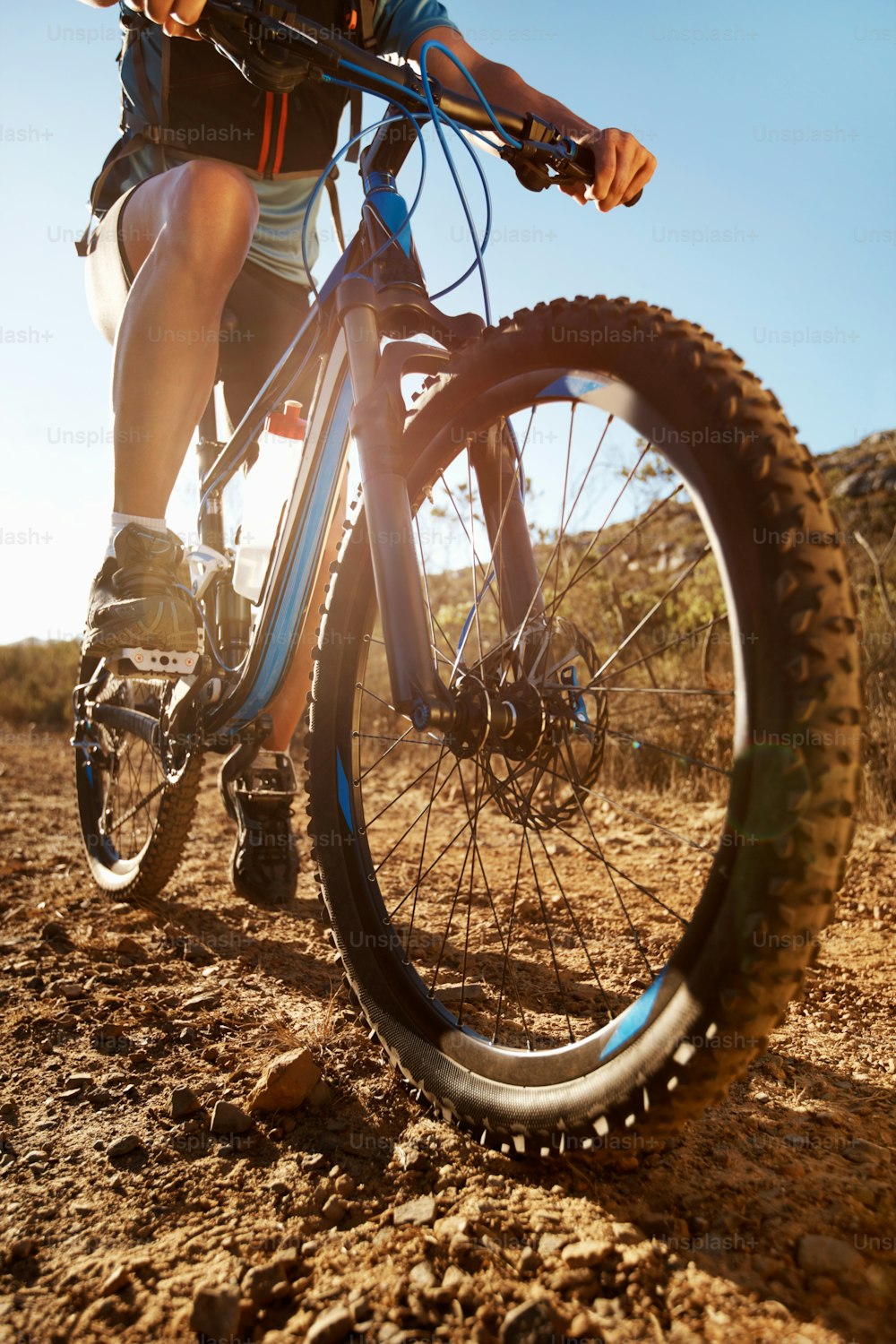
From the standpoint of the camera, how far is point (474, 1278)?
807mm

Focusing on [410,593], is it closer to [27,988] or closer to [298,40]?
[298,40]

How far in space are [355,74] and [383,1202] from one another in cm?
174

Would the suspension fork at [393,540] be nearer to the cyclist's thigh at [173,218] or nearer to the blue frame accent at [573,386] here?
the blue frame accent at [573,386]

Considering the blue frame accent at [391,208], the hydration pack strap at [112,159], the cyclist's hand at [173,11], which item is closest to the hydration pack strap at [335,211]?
the hydration pack strap at [112,159]

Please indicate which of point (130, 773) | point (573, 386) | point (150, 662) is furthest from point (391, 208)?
point (130, 773)

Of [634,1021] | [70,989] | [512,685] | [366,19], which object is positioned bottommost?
[70,989]

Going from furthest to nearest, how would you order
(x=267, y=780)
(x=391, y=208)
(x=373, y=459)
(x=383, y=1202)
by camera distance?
(x=267, y=780) < (x=391, y=208) < (x=373, y=459) < (x=383, y=1202)

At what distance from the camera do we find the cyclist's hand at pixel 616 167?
4.35 ft

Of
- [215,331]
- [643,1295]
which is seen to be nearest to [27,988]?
[643,1295]

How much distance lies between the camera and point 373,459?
1281mm

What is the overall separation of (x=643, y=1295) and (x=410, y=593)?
89cm

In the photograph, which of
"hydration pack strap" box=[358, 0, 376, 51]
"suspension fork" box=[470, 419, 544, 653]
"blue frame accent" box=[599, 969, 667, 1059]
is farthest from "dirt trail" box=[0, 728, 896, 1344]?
"hydration pack strap" box=[358, 0, 376, 51]

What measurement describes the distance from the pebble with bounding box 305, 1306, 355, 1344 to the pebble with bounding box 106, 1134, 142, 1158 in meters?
0.44

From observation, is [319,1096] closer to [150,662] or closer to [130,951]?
[130,951]
